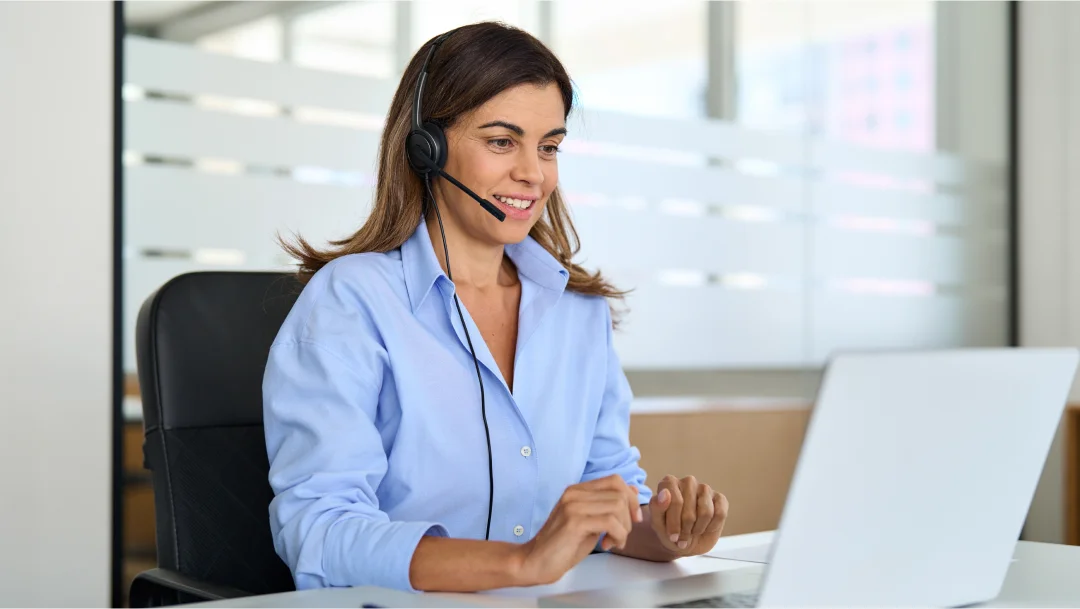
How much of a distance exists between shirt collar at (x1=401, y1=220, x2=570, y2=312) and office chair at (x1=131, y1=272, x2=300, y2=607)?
0.26 meters

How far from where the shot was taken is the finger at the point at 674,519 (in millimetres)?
1198

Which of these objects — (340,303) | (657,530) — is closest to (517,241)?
(340,303)

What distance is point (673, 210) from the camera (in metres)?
3.25

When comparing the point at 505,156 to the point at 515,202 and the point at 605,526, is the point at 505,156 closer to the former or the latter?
the point at 515,202

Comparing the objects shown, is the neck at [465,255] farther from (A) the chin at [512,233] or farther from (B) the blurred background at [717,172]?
(B) the blurred background at [717,172]

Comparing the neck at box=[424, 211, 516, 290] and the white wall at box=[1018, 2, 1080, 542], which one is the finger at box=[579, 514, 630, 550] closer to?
the neck at box=[424, 211, 516, 290]

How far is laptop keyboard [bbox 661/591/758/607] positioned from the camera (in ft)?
3.07

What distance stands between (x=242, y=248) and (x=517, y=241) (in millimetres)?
1207

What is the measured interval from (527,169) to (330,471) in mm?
493

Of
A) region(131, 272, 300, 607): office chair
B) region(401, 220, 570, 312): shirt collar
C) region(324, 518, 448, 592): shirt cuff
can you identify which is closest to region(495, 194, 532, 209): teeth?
region(401, 220, 570, 312): shirt collar

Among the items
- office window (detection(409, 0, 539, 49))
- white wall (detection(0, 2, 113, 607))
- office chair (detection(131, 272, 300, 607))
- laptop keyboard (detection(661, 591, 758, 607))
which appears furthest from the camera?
office window (detection(409, 0, 539, 49))

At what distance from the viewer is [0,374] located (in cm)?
222

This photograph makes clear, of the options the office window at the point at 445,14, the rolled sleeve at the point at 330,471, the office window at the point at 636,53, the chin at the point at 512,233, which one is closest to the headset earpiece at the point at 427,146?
the chin at the point at 512,233

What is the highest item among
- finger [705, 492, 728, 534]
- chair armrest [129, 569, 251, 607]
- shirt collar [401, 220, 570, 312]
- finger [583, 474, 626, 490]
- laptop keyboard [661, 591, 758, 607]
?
shirt collar [401, 220, 570, 312]
